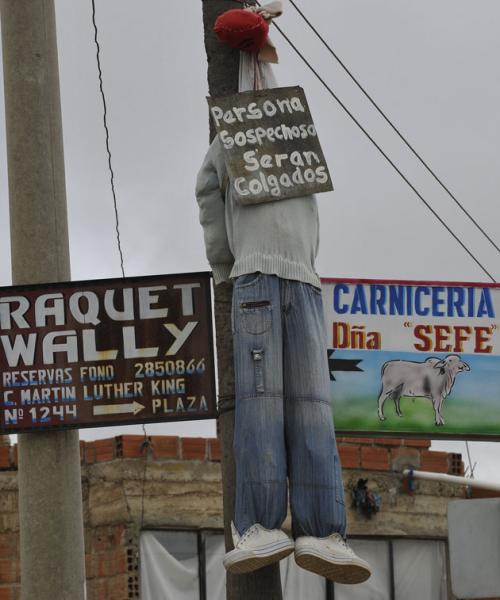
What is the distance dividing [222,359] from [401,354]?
19.0ft

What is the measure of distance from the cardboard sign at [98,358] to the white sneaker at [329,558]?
5.96 ft

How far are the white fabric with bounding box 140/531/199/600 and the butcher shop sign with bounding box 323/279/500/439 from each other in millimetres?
3633

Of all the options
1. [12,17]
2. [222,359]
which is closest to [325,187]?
[222,359]

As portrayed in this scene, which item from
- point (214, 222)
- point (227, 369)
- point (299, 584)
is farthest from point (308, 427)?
point (299, 584)

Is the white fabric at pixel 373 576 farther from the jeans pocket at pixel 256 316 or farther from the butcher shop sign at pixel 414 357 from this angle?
the jeans pocket at pixel 256 316

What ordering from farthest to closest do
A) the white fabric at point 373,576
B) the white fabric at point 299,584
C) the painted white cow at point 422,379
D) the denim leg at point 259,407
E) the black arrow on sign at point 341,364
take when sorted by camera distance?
the white fabric at point 373,576, the white fabric at point 299,584, the painted white cow at point 422,379, the black arrow on sign at point 341,364, the denim leg at point 259,407

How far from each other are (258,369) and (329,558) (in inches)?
38.0

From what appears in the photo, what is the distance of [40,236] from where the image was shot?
9742 mm

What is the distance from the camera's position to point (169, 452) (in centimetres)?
1667

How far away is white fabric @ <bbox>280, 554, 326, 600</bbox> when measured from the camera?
16.9 meters

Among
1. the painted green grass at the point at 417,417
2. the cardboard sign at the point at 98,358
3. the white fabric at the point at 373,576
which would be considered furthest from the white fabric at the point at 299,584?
the cardboard sign at the point at 98,358

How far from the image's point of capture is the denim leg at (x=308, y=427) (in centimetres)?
767

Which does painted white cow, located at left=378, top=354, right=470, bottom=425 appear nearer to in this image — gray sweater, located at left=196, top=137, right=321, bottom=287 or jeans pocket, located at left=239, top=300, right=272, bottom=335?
gray sweater, located at left=196, top=137, right=321, bottom=287

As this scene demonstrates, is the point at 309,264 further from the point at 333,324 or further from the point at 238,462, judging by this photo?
the point at 333,324
